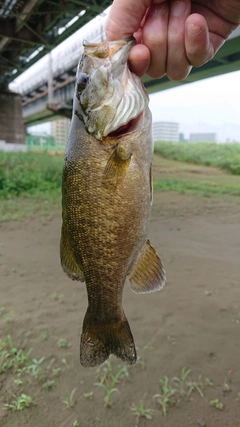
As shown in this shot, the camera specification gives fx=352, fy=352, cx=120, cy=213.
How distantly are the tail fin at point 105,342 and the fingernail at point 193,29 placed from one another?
1.22 m

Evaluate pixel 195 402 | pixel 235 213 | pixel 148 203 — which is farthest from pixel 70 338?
pixel 235 213

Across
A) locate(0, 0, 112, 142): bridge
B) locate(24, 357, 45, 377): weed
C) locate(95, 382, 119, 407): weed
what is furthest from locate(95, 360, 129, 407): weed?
locate(0, 0, 112, 142): bridge

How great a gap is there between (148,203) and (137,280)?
0.35 meters

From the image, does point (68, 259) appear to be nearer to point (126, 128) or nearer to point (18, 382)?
point (126, 128)

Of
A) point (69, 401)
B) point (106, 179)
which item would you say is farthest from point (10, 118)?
point (106, 179)

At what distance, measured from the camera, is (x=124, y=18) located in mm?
1445

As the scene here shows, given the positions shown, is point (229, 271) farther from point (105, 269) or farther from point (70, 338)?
point (105, 269)

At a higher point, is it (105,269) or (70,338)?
(105,269)

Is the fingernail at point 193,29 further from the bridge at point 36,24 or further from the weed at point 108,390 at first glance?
the bridge at point 36,24

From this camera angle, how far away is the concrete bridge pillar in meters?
19.3

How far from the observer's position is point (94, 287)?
1469 millimetres

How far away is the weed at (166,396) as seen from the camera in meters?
2.88

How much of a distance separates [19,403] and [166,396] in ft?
3.96

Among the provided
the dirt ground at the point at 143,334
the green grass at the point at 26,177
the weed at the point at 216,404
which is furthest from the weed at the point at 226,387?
the green grass at the point at 26,177
